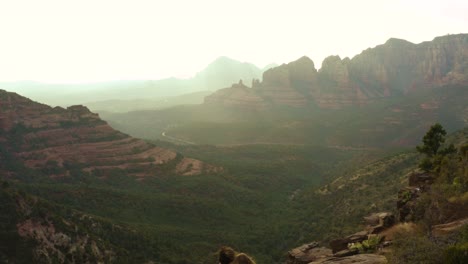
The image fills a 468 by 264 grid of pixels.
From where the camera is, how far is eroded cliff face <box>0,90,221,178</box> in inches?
5079

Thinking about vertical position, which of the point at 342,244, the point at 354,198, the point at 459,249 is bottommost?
the point at 354,198

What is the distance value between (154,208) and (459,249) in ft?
291

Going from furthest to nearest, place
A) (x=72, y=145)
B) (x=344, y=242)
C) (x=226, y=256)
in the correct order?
1. (x=72, y=145)
2. (x=344, y=242)
3. (x=226, y=256)

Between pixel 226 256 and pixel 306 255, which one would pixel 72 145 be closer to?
pixel 306 255

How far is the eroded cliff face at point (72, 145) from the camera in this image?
129m

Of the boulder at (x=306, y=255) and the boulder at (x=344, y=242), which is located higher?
the boulder at (x=344, y=242)

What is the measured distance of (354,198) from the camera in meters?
101

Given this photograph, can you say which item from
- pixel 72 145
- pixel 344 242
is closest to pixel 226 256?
pixel 344 242

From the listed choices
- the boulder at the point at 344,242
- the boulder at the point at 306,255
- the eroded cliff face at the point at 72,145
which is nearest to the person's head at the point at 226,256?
the boulder at the point at 306,255

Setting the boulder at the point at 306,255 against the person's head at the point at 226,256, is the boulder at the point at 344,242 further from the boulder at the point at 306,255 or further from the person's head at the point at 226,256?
the person's head at the point at 226,256

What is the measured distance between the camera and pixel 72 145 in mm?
138250

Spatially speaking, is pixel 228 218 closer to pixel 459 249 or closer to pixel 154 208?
pixel 154 208

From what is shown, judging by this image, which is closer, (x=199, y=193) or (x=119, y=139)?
(x=199, y=193)

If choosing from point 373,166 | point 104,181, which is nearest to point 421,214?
point 373,166
